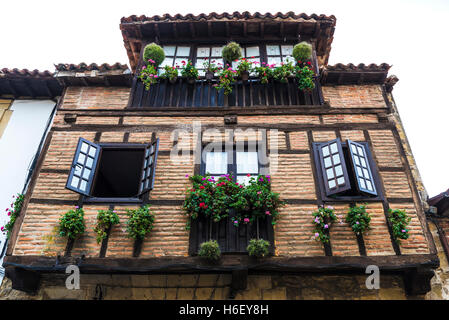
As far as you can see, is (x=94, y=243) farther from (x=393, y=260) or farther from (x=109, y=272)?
(x=393, y=260)

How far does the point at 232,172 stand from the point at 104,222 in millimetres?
2753

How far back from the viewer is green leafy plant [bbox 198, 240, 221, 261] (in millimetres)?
5797

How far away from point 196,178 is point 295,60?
4529 millimetres

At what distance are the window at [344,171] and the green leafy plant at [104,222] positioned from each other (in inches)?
165

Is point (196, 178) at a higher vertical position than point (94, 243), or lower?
higher

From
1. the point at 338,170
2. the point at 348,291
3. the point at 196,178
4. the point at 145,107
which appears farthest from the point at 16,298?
the point at 338,170

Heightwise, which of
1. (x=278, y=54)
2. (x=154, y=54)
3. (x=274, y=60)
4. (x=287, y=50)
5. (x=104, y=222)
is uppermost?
(x=287, y=50)

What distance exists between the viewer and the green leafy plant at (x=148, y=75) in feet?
28.0

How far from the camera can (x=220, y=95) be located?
28.0 feet

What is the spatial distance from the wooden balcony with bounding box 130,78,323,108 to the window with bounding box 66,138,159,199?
1353 mm

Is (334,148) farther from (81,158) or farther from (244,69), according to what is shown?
(81,158)

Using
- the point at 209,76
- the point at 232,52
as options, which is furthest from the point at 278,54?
the point at 209,76

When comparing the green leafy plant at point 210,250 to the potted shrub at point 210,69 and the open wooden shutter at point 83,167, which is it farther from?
the potted shrub at point 210,69

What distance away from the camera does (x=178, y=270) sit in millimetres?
6090
